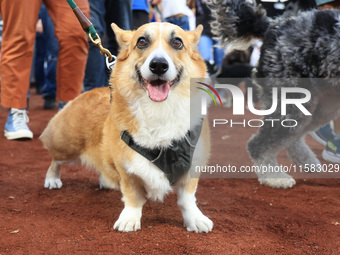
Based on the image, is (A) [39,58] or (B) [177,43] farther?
(A) [39,58]

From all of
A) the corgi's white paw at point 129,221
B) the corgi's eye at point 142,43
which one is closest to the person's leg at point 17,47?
the corgi's eye at point 142,43

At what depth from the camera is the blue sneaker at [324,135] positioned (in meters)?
3.77

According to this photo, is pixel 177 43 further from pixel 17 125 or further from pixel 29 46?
pixel 17 125

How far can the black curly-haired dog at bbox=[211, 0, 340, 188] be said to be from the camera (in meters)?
2.69

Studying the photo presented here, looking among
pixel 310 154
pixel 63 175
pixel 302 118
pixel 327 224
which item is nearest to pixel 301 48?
pixel 302 118

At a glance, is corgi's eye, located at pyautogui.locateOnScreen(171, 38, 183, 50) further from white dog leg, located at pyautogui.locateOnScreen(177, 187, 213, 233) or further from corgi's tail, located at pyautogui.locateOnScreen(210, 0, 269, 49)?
corgi's tail, located at pyautogui.locateOnScreen(210, 0, 269, 49)

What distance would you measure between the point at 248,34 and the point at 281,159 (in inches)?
46.8

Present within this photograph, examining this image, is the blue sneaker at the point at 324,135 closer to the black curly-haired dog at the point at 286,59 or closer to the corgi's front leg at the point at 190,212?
the black curly-haired dog at the point at 286,59

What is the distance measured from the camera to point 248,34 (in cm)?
308

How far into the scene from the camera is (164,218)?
213cm

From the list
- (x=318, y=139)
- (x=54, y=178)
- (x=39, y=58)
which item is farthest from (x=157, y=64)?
(x=39, y=58)

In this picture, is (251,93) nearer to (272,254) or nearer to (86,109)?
(86,109)

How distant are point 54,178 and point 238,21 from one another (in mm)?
1762

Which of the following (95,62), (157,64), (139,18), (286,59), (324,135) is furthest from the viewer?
(139,18)
